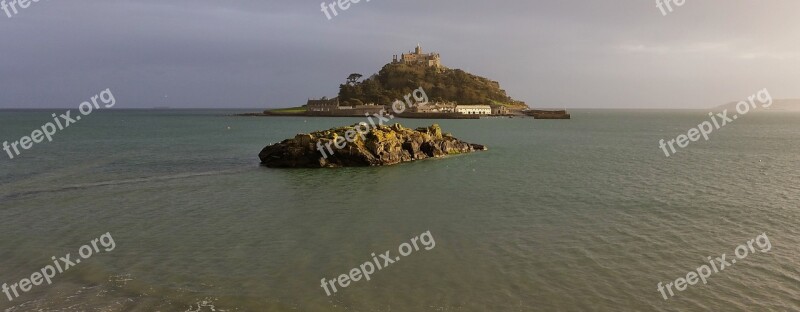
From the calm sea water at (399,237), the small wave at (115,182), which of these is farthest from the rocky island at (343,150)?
the small wave at (115,182)

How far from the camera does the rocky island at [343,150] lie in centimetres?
4284

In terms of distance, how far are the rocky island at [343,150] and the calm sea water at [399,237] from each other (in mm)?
3795

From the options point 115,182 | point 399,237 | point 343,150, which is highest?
point 343,150

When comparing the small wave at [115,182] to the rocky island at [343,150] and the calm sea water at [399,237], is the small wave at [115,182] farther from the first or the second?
the rocky island at [343,150]

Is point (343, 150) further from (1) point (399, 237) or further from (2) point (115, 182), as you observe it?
(1) point (399, 237)

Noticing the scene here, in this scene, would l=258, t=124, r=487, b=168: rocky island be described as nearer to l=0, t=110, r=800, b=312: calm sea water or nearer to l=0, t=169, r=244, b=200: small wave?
l=0, t=110, r=800, b=312: calm sea water

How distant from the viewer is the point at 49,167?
1601 inches

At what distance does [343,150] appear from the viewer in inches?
1708

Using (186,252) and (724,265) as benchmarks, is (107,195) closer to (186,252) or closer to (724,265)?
(186,252)

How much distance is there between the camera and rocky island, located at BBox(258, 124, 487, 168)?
42.8 metres

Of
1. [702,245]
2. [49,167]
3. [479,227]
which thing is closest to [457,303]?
[479,227]

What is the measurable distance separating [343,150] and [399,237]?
24585 mm

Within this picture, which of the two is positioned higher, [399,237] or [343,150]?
[343,150]

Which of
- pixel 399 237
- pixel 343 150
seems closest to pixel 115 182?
pixel 343 150
